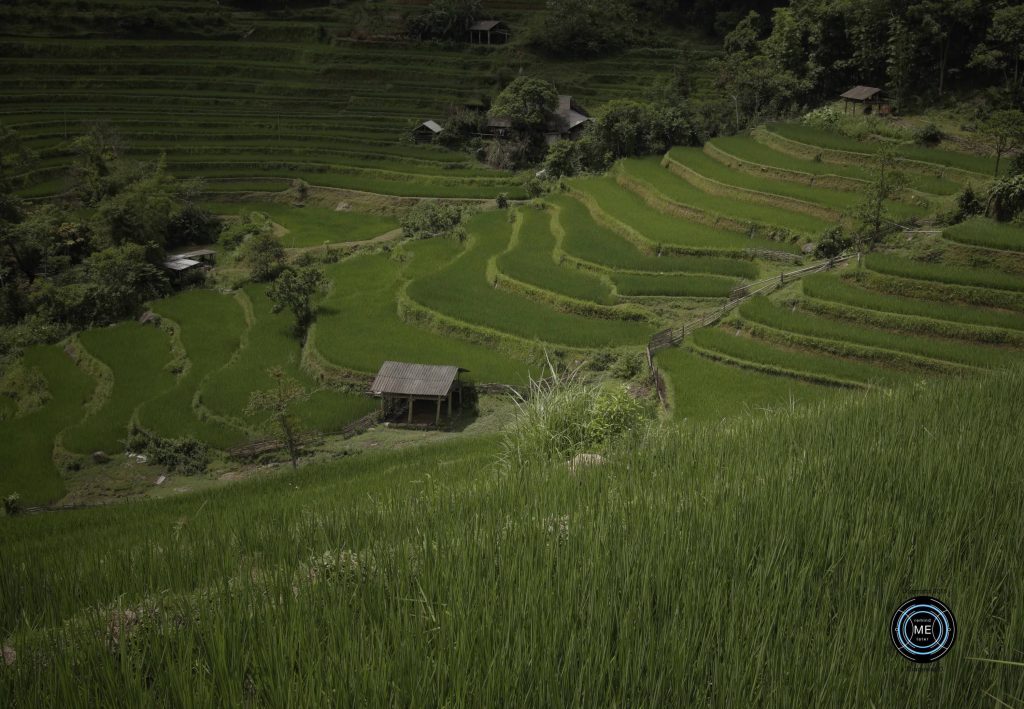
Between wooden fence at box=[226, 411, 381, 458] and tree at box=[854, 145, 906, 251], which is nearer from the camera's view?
wooden fence at box=[226, 411, 381, 458]

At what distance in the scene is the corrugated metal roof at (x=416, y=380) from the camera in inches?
722

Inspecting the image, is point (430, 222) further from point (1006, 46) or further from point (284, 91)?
point (1006, 46)

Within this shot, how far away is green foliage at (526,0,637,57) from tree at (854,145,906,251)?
120ft

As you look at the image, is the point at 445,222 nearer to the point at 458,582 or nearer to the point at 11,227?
the point at 11,227

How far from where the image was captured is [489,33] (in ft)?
191

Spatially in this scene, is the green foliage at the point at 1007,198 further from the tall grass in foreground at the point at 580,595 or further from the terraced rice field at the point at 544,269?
the tall grass in foreground at the point at 580,595

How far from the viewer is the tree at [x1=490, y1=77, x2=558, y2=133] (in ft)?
145

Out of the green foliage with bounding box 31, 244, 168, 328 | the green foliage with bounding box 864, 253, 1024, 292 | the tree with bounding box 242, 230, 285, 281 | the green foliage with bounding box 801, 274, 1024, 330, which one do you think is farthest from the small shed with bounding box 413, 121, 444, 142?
the green foliage with bounding box 864, 253, 1024, 292

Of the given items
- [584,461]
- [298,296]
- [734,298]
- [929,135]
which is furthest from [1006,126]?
[584,461]

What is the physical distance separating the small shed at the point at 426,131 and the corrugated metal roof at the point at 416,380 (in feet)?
98.9

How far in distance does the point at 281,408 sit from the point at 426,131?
1312 inches

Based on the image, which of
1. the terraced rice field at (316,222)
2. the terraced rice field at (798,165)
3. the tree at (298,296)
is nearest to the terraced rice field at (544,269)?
the tree at (298,296)

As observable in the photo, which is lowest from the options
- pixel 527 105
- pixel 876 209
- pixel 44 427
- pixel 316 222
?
pixel 44 427

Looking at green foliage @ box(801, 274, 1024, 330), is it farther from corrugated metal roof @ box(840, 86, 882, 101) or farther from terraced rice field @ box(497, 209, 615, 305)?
corrugated metal roof @ box(840, 86, 882, 101)
